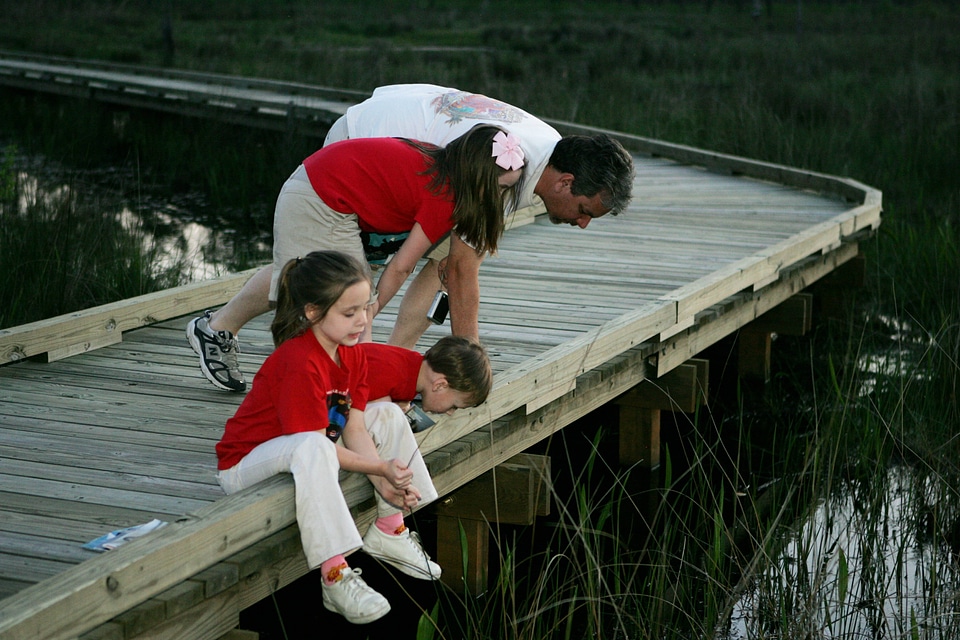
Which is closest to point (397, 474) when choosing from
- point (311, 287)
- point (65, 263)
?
point (311, 287)

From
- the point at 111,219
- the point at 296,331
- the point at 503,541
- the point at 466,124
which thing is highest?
the point at 466,124

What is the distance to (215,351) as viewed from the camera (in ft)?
13.1

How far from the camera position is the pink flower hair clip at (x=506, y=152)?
3324 millimetres

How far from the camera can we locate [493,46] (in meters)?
28.5

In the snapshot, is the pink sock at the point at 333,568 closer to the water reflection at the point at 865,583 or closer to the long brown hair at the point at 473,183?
the long brown hair at the point at 473,183

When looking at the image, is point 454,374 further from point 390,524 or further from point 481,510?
point 481,510

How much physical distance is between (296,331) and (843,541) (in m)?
2.54

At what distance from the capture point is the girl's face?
2.98 m

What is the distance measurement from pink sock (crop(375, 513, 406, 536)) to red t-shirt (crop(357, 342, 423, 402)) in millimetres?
346

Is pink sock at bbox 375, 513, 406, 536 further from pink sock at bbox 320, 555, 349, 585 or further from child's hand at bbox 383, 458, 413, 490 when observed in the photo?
pink sock at bbox 320, 555, 349, 585

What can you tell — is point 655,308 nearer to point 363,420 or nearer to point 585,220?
point 585,220

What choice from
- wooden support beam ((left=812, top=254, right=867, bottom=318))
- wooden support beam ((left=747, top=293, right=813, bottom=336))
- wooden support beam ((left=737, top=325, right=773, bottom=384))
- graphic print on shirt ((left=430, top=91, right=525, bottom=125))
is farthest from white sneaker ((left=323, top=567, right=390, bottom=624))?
wooden support beam ((left=812, top=254, right=867, bottom=318))

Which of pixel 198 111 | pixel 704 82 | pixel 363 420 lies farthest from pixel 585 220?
pixel 704 82

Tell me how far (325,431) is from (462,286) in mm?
758
